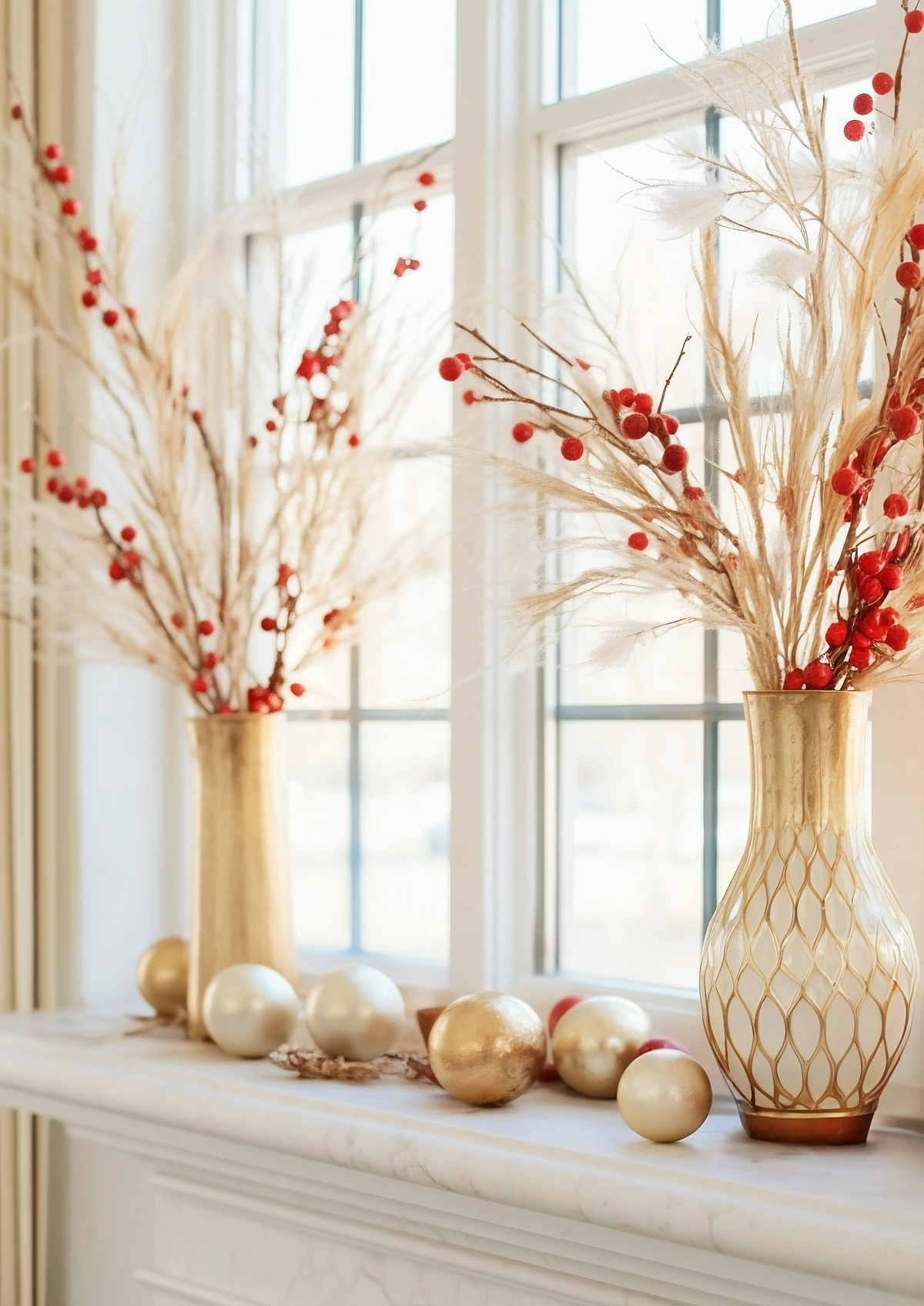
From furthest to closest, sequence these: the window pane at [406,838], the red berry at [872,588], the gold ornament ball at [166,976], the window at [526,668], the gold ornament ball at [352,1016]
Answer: the window pane at [406,838] < the gold ornament ball at [166,976] < the window at [526,668] < the gold ornament ball at [352,1016] < the red berry at [872,588]

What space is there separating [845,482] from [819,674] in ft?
0.55

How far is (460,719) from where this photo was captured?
5.68 ft

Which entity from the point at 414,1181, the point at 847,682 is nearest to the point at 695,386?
the point at 847,682

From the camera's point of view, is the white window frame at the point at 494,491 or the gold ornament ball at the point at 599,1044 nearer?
the gold ornament ball at the point at 599,1044

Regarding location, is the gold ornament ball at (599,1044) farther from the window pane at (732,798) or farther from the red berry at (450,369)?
the red berry at (450,369)

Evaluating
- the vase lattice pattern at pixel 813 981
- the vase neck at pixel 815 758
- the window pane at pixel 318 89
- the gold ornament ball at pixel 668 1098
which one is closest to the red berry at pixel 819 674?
the vase neck at pixel 815 758

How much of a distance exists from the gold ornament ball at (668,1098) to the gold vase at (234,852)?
2.16 ft

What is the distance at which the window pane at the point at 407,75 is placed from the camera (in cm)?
190

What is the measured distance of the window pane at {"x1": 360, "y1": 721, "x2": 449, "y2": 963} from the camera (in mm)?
1896

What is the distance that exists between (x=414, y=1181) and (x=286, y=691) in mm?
900

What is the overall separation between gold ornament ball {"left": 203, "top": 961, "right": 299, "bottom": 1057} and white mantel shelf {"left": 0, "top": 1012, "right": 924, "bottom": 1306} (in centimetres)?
3

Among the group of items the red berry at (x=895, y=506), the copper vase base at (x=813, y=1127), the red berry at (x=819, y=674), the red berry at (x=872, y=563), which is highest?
the red berry at (x=895, y=506)

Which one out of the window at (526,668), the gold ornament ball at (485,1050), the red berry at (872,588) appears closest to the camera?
the red berry at (872,588)

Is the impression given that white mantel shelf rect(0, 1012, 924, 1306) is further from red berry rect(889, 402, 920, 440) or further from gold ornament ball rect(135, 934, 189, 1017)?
red berry rect(889, 402, 920, 440)
